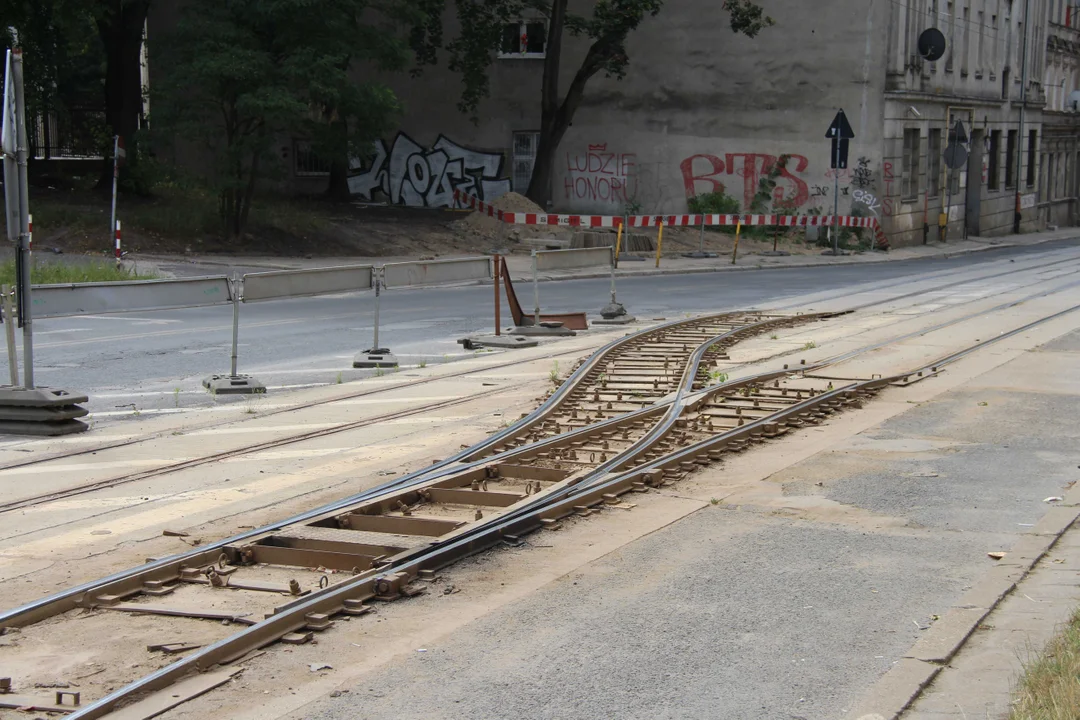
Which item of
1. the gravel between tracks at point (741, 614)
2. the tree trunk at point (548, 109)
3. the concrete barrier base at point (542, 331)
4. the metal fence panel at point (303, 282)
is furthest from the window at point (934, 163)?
the gravel between tracks at point (741, 614)

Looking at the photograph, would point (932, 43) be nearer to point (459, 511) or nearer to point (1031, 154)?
point (1031, 154)

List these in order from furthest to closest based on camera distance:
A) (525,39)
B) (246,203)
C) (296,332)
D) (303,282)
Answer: (525,39), (246,203), (296,332), (303,282)

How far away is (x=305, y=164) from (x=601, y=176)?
10457mm

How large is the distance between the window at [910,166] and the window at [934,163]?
1.24 meters

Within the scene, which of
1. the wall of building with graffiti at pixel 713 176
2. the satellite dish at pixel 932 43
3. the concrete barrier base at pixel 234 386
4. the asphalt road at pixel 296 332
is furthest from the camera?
the satellite dish at pixel 932 43

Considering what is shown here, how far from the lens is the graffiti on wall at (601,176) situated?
4503 centimetres

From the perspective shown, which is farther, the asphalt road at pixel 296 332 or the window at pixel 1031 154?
the window at pixel 1031 154

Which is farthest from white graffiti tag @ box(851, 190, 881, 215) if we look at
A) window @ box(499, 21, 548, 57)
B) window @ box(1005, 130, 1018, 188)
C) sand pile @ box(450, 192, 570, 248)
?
window @ box(1005, 130, 1018, 188)

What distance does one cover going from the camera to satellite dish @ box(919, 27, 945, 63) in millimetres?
43125

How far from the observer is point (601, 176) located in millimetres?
45469

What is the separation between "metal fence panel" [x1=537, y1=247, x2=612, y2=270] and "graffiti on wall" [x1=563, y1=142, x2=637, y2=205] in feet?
78.6

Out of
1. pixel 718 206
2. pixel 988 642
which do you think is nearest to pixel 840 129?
pixel 718 206

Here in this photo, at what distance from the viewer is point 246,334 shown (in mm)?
18609

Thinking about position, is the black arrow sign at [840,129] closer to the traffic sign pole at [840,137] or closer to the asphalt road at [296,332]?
the traffic sign pole at [840,137]
